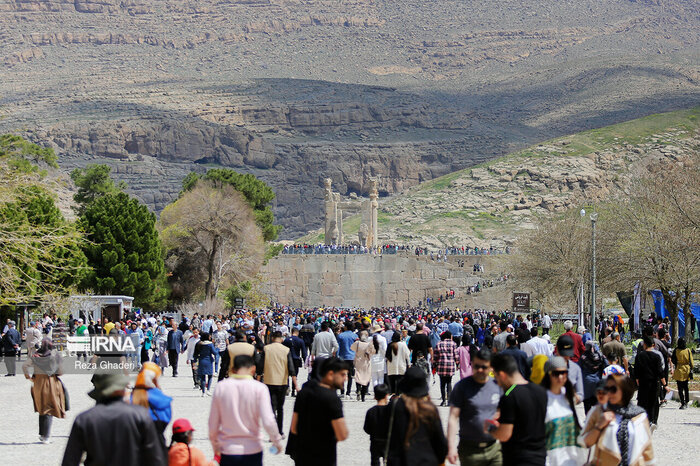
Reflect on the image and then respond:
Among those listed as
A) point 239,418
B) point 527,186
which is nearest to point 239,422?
point 239,418

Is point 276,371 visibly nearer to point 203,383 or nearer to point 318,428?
point 318,428

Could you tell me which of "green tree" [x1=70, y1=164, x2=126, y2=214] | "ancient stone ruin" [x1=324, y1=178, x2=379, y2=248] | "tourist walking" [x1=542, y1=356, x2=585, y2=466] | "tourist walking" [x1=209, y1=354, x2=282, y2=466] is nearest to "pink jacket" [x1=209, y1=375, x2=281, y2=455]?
"tourist walking" [x1=209, y1=354, x2=282, y2=466]

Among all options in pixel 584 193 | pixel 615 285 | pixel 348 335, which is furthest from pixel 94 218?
pixel 584 193

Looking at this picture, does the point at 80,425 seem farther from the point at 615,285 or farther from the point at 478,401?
the point at 615,285

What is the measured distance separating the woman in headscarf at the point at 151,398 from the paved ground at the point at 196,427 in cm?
427

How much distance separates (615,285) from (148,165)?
16039 cm

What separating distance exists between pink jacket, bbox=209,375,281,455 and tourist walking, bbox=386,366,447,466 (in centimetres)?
119

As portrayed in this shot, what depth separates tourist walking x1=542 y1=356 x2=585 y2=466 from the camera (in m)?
11.1

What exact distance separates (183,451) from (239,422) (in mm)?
549

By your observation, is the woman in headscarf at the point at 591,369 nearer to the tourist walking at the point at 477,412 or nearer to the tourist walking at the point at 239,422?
the tourist walking at the point at 477,412

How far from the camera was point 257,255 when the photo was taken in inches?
2591

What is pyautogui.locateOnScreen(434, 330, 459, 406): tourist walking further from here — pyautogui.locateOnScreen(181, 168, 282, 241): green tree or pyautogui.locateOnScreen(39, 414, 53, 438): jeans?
pyautogui.locateOnScreen(181, 168, 282, 241): green tree

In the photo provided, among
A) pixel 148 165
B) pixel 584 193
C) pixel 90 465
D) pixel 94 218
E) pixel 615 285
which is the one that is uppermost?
pixel 148 165

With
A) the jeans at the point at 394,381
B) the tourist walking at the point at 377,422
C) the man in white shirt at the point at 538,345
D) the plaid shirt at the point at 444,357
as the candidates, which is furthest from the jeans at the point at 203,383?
the tourist walking at the point at 377,422
